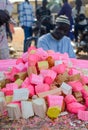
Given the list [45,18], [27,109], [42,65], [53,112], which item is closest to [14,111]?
[27,109]

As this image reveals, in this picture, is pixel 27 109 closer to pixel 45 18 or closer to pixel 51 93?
pixel 51 93

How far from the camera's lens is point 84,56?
10.4m

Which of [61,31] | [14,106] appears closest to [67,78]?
[14,106]

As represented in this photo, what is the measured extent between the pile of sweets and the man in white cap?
5.28 feet

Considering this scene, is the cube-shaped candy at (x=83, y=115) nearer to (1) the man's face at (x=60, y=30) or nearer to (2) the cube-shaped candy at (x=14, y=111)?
(2) the cube-shaped candy at (x=14, y=111)

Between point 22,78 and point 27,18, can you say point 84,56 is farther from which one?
point 22,78

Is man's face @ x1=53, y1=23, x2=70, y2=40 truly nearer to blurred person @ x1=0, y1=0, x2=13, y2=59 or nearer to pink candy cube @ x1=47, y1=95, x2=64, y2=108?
blurred person @ x1=0, y1=0, x2=13, y2=59

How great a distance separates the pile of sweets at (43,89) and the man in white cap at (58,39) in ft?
5.28

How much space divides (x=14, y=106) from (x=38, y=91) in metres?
0.23

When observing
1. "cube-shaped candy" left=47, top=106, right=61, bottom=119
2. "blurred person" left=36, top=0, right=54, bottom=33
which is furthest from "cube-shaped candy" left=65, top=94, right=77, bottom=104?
"blurred person" left=36, top=0, right=54, bottom=33

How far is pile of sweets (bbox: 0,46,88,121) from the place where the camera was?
2.33m

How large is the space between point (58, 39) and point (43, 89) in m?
2.12

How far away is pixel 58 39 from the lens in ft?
14.9

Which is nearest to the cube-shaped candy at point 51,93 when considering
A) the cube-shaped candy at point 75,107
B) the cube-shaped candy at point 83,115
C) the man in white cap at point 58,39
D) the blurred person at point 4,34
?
the cube-shaped candy at point 75,107
